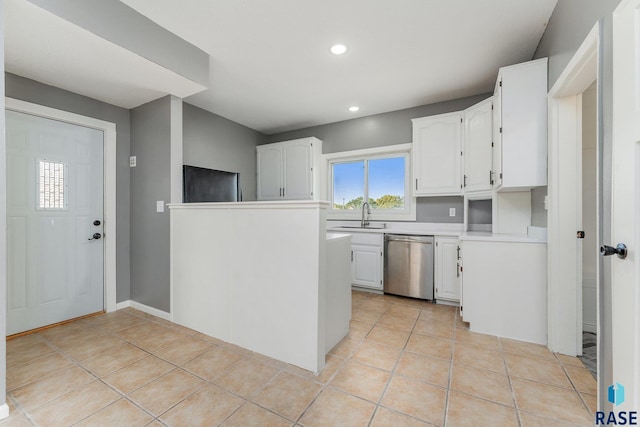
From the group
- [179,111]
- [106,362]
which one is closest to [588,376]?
[106,362]

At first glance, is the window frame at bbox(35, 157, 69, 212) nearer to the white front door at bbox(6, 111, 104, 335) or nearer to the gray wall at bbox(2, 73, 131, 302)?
the white front door at bbox(6, 111, 104, 335)

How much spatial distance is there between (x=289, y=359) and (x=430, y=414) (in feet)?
3.17

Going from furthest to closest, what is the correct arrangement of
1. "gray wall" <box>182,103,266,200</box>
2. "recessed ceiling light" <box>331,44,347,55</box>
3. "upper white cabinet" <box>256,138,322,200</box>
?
1. "upper white cabinet" <box>256,138,322,200</box>
2. "gray wall" <box>182,103,266,200</box>
3. "recessed ceiling light" <box>331,44,347,55</box>

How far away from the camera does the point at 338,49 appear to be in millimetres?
2402

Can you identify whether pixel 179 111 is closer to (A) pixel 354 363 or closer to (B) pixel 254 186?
(B) pixel 254 186

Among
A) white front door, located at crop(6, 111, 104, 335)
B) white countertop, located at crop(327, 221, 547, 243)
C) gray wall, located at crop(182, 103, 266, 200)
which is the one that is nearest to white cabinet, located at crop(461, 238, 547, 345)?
white countertop, located at crop(327, 221, 547, 243)

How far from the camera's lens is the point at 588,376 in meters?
A: 1.76

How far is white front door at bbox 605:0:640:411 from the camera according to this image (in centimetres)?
98

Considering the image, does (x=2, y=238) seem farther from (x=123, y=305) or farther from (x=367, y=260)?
(x=367, y=260)

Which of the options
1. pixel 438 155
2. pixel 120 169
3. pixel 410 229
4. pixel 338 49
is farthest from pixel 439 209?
pixel 120 169

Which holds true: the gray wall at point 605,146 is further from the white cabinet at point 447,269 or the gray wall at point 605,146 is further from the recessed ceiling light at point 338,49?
the white cabinet at point 447,269

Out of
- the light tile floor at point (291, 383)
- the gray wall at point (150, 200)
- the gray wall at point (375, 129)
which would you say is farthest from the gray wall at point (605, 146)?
the gray wall at point (150, 200)
